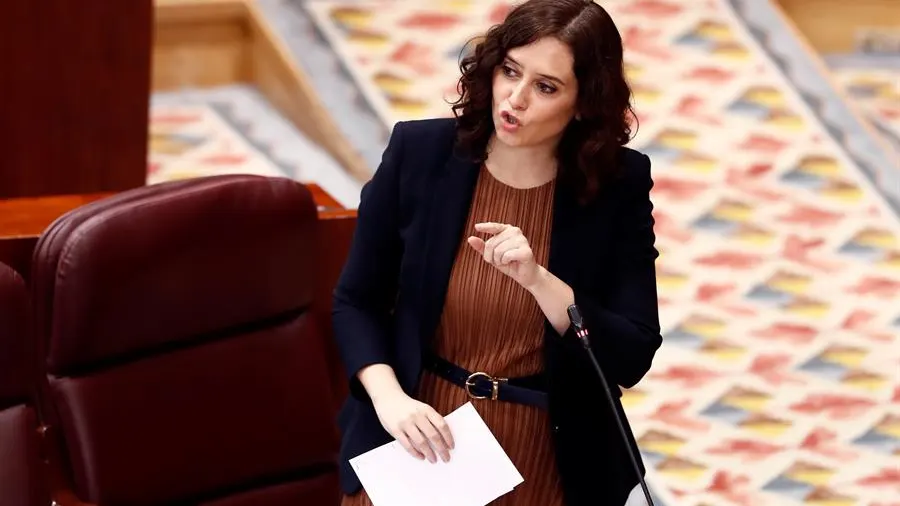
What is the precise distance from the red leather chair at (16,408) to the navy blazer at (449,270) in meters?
0.35

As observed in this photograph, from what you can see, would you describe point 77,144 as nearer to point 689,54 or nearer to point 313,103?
point 313,103

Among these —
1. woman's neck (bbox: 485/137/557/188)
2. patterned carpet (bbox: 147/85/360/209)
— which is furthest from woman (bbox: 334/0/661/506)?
patterned carpet (bbox: 147/85/360/209)

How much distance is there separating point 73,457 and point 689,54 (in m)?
2.81

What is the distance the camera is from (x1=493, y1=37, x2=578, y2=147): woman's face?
151 cm

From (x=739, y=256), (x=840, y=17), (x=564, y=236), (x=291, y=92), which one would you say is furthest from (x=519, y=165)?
(x=840, y=17)

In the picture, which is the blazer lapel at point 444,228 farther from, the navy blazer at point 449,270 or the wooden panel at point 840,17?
the wooden panel at point 840,17

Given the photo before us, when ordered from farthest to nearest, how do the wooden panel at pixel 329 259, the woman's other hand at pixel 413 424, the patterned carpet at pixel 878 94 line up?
the patterned carpet at pixel 878 94
the wooden panel at pixel 329 259
the woman's other hand at pixel 413 424

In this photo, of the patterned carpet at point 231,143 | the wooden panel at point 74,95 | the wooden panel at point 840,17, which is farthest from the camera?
the wooden panel at point 840,17

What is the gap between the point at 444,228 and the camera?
1.59 m

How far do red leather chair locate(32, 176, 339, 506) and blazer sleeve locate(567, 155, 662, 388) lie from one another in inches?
21.0

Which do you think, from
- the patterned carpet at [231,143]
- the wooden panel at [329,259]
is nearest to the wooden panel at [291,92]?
the patterned carpet at [231,143]

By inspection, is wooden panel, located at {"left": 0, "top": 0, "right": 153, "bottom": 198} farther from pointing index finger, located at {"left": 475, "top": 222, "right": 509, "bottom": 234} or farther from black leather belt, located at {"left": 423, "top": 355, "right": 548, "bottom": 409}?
pointing index finger, located at {"left": 475, "top": 222, "right": 509, "bottom": 234}

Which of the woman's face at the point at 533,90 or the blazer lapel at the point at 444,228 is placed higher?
the woman's face at the point at 533,90

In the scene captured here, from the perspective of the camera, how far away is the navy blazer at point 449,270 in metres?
1.59
